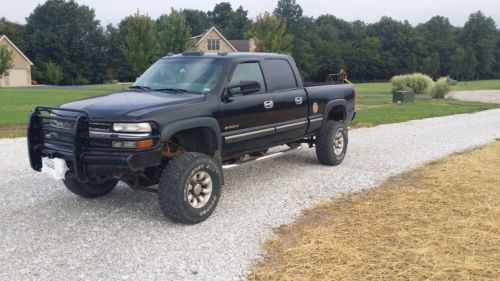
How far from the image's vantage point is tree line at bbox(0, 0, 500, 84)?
7288 cm

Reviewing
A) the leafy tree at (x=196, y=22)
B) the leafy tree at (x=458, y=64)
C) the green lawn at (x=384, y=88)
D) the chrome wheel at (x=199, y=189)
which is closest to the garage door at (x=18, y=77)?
the green lawn at (x=384, y=88)

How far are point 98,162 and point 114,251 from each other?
3.01 ft

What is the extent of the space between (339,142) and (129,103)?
4.20 meters

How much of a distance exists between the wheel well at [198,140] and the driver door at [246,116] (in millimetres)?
197

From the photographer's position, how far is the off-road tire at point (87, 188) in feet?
19.1

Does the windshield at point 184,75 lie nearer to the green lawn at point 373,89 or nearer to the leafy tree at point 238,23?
the green lawn at point 373,89

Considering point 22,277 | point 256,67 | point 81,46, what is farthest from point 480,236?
point 81,46

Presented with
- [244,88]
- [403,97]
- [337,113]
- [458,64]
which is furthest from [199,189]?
[458,64]

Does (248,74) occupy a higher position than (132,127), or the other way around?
(248,74)

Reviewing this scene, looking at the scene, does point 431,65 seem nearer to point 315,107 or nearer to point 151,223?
point 315,107

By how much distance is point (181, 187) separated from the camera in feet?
15.8

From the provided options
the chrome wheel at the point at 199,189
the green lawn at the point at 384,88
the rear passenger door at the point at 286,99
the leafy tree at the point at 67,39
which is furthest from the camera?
the leafy tree at the point at 67,39

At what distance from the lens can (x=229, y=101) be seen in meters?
5.65

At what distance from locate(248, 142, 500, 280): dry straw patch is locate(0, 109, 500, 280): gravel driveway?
0.33 metres
